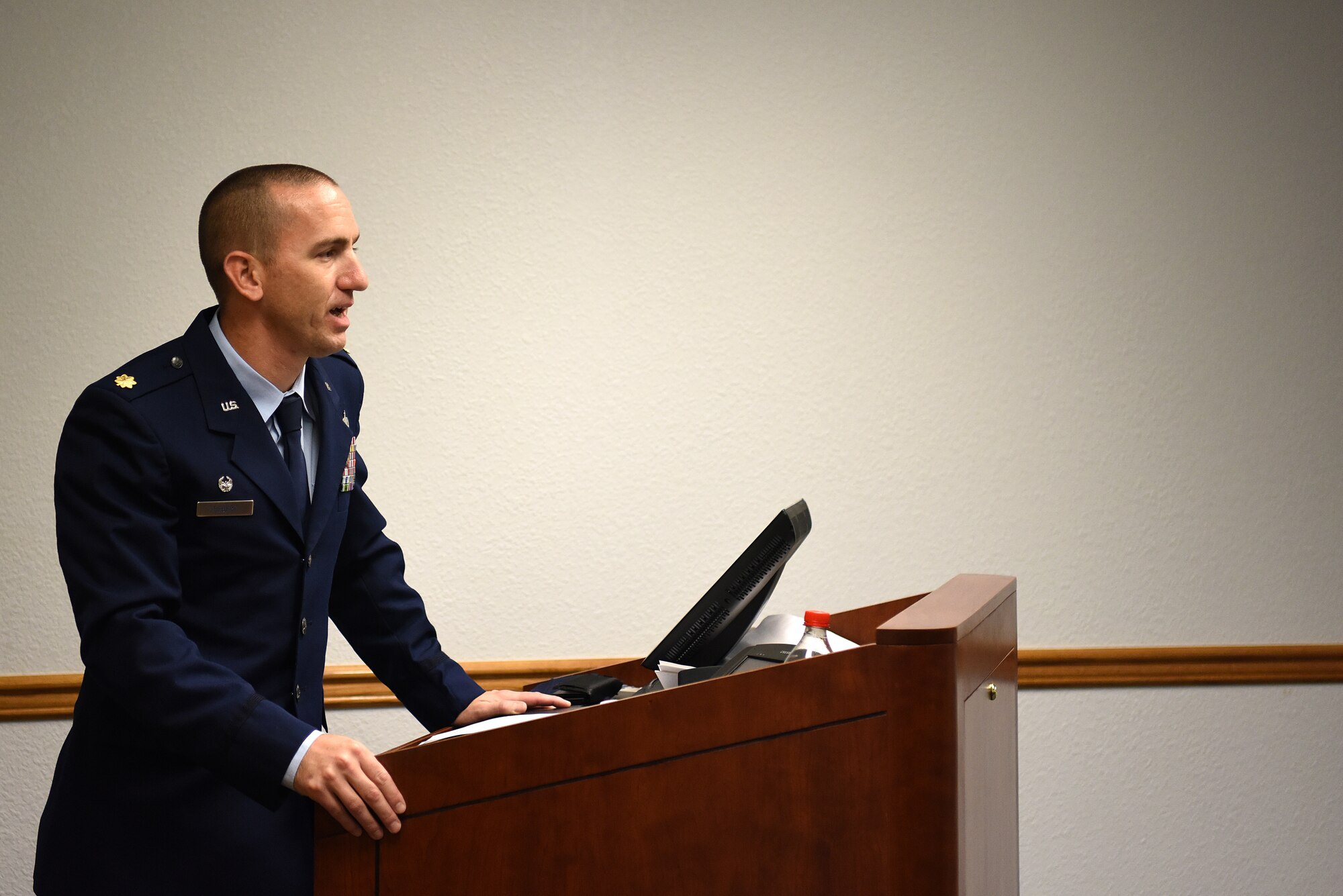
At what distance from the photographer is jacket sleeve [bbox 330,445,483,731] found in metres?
1.41

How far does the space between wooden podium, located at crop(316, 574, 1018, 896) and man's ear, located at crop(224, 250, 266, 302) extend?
0.58 metres

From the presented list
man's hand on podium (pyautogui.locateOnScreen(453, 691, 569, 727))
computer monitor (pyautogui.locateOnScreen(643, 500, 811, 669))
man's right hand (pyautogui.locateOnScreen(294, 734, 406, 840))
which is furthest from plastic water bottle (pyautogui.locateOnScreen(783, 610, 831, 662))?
man's right hand (pyautogui.locateOnScreen(294, 734, 406, 840))

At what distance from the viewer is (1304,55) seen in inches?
98.1

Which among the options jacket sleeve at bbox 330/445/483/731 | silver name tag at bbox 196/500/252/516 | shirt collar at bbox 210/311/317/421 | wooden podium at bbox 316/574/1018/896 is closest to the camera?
wooden podium at bbox 316/574/1018/896

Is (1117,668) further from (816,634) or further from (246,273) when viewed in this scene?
(246,273)

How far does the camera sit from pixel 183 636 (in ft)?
3.52

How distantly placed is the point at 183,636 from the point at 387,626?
1.22 feet

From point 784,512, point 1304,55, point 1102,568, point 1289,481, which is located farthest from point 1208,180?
point 784,512

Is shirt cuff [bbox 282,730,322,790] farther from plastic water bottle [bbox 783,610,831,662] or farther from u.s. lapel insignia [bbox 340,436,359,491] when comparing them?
plastic water bottle [bbox 783,610,831,662]

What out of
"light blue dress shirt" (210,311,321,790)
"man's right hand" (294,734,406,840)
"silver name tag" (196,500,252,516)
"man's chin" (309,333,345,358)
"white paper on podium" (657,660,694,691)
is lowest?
"man's right hand" (294,734,406,840)

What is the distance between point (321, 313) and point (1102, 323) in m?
1.84

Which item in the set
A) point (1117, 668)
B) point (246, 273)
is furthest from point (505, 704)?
point (1117, 668)

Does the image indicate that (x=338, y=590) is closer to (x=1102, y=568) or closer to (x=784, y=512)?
(x=784, y=512)

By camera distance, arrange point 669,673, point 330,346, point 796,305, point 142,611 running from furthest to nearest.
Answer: point 796,305, point 330,346, point 669,673, point 142,611
